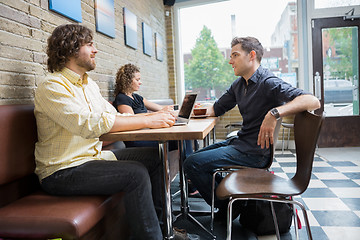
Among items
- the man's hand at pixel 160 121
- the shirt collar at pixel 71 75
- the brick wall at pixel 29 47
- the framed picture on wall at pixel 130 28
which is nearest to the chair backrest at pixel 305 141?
the man's hand at pixel 160 121

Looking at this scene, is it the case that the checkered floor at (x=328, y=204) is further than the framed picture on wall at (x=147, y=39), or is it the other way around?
the framed picture on wall at (x=147, y=39)

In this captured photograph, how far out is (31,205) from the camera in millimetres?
1329

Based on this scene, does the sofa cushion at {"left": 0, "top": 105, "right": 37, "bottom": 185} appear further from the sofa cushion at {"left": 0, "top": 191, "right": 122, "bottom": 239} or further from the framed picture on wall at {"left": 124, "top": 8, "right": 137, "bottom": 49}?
the framed picture on wall at {"left": 124, "top": 8, "right": 137, "bottom": 49}

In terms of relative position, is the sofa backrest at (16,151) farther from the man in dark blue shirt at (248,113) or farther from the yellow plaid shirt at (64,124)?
the man in dark blue shirt at (248,113)

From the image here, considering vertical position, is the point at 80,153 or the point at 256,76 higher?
the point at 256,76

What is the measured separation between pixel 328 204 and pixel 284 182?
4.31 ft

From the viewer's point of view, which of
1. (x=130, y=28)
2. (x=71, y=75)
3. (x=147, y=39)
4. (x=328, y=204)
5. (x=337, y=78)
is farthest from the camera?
(x=337, y=78)

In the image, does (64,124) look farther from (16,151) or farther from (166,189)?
(166,189)

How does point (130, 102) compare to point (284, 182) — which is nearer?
point (284, 182)

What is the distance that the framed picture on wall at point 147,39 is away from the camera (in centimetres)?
425

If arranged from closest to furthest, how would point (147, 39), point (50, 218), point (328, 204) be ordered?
point (50, 218), point (328, 204), point (147, 39)

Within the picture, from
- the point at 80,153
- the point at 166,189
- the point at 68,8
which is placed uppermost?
the point at 68,8

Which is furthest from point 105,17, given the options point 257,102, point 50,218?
point 50,218

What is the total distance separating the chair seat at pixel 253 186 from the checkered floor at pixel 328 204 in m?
0.64
